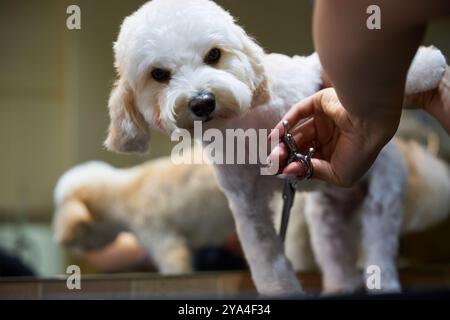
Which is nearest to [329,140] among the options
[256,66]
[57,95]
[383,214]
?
[256,66]

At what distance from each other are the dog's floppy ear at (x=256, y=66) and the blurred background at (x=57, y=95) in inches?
0.4

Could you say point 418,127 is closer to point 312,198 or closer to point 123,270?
point 312,198

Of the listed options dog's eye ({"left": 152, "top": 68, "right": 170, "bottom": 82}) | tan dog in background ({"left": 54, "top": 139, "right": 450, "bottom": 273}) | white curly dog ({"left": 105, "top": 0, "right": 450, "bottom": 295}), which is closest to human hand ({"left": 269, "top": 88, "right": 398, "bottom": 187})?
white curly dog ({"left": 105, "top": 0, "right": 450, "bottom": 295})

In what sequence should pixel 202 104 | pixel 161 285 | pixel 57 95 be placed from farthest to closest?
pixel 57 95 < pixel 161 285 < pixel 202 104

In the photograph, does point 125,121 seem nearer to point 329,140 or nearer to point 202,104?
point 202,104

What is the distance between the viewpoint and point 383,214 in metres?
1.17

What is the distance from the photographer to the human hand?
29.7 inches

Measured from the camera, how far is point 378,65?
0.64 m

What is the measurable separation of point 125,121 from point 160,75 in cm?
10

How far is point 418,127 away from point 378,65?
81cm

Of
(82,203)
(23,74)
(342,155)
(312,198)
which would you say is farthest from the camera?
(82,203)

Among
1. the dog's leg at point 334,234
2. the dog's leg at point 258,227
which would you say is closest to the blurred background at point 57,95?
the dog's leg at point 258,227

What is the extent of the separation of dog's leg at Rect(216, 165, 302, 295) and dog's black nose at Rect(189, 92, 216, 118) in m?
0.16
